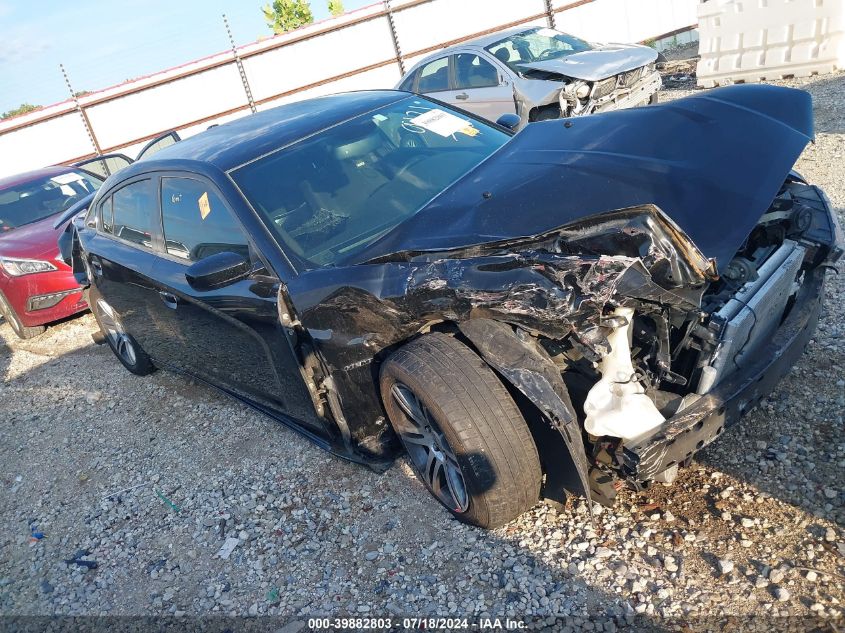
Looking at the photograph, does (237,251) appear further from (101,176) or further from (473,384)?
(101,176)

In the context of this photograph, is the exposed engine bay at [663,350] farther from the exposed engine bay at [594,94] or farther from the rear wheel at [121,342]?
the exposed engine bay at [594,94]

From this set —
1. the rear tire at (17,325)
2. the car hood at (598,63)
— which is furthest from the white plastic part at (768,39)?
the rear tire at (17,325)

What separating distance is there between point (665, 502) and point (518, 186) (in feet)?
4.78

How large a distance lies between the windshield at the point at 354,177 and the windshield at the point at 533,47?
539cm

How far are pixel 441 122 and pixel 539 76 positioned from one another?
16.1 feet

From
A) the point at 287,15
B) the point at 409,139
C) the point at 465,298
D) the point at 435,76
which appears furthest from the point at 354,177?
the point at 287,15

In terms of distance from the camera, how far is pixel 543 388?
7.34ft

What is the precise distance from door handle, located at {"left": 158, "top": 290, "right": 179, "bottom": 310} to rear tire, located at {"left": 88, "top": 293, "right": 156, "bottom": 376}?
1191mm

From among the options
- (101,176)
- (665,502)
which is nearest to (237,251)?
(665,502)

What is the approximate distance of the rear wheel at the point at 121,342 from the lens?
4859 millimetres

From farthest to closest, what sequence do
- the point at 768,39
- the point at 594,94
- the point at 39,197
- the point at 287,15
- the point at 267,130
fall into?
the point at 287,15 → the point at 768,39 → the point at 594,94 → the point at 39,197 → the point at 267,130

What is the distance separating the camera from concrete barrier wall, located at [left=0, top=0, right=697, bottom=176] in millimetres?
15844

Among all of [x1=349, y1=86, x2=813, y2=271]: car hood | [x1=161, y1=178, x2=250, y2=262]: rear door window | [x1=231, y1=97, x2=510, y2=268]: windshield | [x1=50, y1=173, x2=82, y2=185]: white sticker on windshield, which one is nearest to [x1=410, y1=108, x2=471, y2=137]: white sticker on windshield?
[x1=231, y1=97, x2=510, y2=268]: windshield

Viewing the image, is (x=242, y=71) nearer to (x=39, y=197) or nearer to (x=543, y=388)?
(x=39, y=197)
